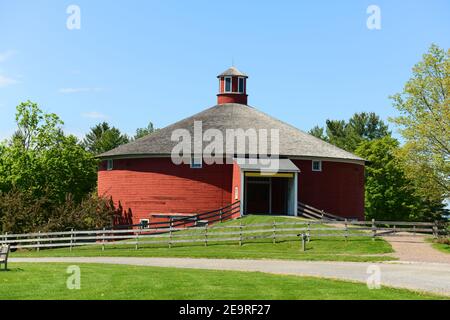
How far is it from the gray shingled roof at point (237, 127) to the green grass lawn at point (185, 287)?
24.8m

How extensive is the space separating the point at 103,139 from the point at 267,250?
71896 mm

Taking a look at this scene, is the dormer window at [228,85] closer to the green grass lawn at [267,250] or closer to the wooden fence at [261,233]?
the wooden fence at [261,233]

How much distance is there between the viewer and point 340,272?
68.6 feet

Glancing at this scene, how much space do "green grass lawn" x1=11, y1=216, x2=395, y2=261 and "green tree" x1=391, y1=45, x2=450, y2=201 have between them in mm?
7955

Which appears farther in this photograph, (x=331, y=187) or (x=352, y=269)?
(x=331, y=187)

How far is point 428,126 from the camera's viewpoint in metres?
37.8

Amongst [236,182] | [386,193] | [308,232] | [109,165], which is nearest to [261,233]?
[308,232]

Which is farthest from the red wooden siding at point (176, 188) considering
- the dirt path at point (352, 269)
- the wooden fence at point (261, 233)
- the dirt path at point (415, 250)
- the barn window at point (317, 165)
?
the dirt path at point (352, 269)

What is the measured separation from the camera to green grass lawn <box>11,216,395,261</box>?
28.0 meters

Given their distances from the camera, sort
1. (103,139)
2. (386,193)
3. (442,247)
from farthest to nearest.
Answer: (103,139) < (386,193) < (442,247)

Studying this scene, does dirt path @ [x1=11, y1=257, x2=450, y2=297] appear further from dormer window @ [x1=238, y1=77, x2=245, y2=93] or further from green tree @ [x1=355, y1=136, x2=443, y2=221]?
green tree @ [x1=355, y1=136, x2=443, y2=221]

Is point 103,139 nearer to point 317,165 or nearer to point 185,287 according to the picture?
point 317,165

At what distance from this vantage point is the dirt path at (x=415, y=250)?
27.1 meters
